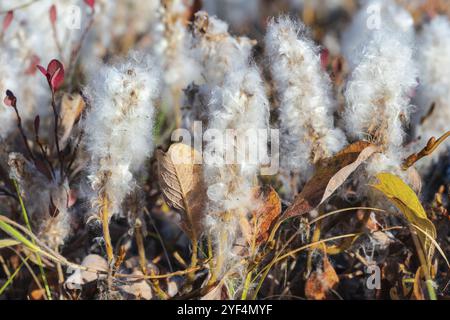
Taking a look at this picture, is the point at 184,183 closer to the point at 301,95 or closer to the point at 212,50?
the point at 301,95

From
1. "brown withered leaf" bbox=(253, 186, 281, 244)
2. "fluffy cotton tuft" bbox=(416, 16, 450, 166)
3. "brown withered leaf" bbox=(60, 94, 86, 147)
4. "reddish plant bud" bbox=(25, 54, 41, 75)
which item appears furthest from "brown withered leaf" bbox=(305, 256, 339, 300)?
"reddish plant bud" bbox=(25, 54, 41, 75)

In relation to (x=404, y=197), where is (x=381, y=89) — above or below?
above

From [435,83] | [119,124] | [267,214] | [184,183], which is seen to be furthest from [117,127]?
[435,83]

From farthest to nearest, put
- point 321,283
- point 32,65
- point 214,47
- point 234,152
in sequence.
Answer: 1. point 32,65
2. point 214,47
3. point 321,283
4. point 234,152

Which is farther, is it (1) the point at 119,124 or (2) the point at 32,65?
(2) the point at 32,65

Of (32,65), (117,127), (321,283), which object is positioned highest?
(32,65)

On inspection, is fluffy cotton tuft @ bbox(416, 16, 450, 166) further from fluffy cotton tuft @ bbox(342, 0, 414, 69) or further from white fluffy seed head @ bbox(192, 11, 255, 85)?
white fluffy seed head @ bbox(192, 11, 255, 85)

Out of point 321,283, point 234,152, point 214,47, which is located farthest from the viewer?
point 214,47
